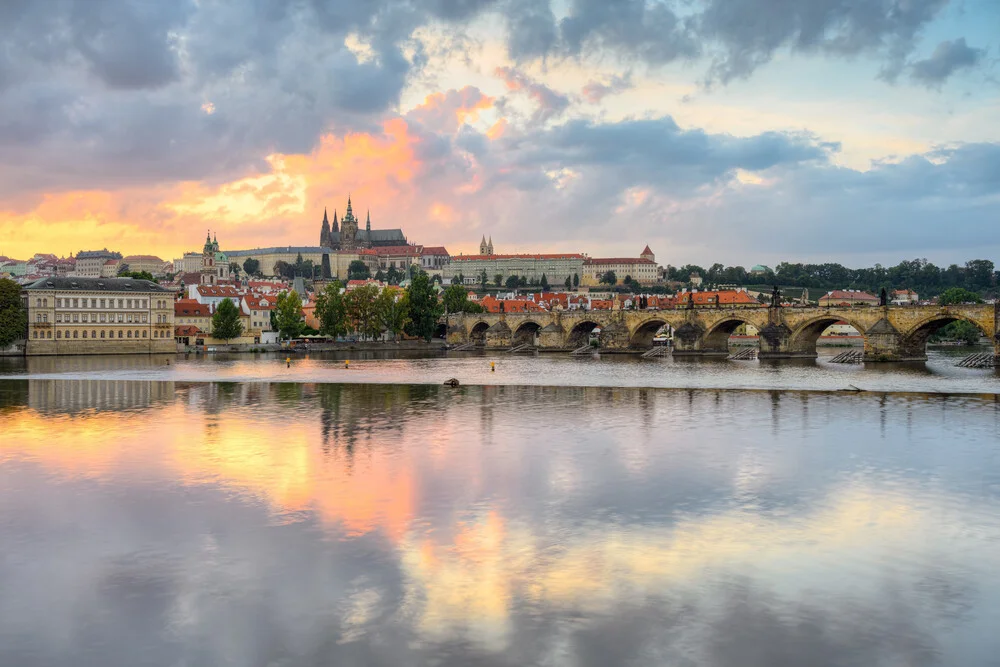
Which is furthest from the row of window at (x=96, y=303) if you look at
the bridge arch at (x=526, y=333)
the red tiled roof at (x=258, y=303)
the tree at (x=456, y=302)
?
the bridge arch at (x=526, y=333)

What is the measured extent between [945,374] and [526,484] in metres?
40.1

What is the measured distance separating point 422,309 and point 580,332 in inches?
682

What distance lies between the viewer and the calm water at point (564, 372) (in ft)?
151

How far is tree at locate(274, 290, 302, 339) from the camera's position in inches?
3627

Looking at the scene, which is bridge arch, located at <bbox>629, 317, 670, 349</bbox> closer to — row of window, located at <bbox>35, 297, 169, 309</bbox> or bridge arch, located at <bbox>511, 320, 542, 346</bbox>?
bridge arch, located at <bbox>511, 320, 542, 346</bbox>

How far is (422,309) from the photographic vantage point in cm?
9975

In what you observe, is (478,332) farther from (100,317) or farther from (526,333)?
(100,317)

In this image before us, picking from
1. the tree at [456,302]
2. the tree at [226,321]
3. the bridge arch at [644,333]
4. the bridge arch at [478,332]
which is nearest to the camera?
the bridge arch at [644,333]

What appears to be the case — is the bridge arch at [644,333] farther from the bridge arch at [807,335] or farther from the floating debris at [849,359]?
the floating debris at [849,359]

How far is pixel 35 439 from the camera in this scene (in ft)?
84.5

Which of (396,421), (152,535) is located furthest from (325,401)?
(152,535)

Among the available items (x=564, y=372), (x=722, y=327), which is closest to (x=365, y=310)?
(x=722, y=327)

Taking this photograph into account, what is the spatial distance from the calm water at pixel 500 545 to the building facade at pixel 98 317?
56.6m

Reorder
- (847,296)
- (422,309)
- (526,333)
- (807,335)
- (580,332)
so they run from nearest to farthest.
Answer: (807,335)
(580,332)
(422,309)
(526,333)
(847,296)
